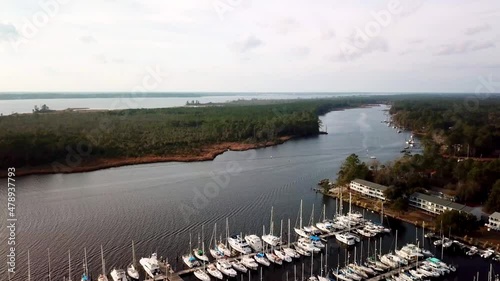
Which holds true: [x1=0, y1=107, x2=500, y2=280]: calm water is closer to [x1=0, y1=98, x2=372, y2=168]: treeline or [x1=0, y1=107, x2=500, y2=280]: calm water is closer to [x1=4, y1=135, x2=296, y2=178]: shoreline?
[x1=4, y1=135, x2=296, y2=178]: shoreline

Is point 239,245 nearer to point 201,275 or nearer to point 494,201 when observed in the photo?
point 201,275

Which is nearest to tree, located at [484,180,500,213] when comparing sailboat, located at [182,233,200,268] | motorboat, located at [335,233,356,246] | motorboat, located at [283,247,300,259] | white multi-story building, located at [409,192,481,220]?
white multi-story building, located at [409,192,481,220]

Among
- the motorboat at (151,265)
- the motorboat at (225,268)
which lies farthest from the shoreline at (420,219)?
the motorboat at (151,265)

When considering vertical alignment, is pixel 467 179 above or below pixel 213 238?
above

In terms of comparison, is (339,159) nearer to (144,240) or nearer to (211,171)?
(211,171)

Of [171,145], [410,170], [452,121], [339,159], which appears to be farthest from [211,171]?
[452,121]

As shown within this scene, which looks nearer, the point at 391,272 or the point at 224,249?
the point at 391,272

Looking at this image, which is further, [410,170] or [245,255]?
[410,170]

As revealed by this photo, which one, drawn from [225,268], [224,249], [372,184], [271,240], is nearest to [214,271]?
[225,268]
